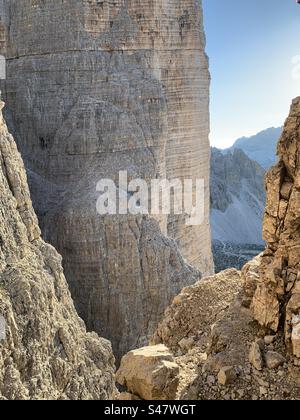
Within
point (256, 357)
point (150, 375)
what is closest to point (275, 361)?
point (256, 357)

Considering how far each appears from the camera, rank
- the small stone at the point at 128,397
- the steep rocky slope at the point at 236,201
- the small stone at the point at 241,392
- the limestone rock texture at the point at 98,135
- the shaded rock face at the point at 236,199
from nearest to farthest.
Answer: the small stone at the point at 241,392 < the small stone at the point at 128,397 < the limestone rock texture at the point at 98,135 < the steep rocky slope at the point at 236,201 < the shaded rock face at the point at 236,199

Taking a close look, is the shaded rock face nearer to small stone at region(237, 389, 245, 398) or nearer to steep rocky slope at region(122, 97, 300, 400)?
steep rocky slope at region(122, 97, 300, 400)

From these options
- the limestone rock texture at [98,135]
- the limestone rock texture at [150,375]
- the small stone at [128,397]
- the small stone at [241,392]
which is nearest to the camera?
the small stone at [241,392]

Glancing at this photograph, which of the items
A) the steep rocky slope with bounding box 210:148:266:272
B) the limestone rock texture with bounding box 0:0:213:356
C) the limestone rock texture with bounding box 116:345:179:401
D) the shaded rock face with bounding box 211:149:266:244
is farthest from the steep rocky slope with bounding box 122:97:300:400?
the shaded rock face with bounding box 211:149:266:244

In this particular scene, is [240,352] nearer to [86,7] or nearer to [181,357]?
[181,357]

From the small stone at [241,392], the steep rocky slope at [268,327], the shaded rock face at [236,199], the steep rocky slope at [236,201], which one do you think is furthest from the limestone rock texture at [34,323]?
the shaded rock face at [236,199]

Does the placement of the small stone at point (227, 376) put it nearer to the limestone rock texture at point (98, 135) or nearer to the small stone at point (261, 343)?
the small stone at point (261, 343)
